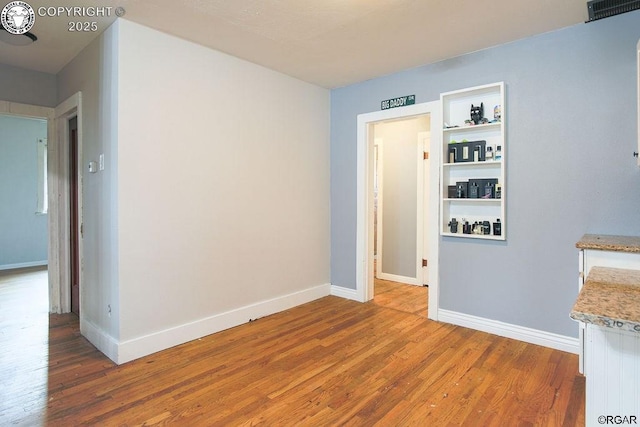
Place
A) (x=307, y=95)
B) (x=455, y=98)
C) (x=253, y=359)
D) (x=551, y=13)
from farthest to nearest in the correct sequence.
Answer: (x=307, y=95) → (x=455, y=98) → (x=253, y=359) → (x=551, y=13)

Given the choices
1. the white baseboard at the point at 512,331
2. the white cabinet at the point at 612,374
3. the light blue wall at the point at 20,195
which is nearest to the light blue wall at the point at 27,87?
the light blue wall at the point at 20,195

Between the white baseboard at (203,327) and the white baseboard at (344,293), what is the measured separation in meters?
0.31

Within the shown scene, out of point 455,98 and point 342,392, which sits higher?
point 455,98

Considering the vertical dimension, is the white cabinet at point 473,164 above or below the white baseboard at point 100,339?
above

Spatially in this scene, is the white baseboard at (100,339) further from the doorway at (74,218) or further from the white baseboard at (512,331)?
the white baseboard at (512,331)

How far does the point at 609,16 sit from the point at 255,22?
2641 mm

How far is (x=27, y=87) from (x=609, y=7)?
5.21 metres

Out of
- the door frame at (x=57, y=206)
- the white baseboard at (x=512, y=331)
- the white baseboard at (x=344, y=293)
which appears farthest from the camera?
the white baseboard at (x=344, y=293)

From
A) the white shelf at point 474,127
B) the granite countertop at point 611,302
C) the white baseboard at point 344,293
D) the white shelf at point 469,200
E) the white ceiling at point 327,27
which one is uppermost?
the white ceiling at point 327,27

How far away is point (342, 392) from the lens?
2.19 metres

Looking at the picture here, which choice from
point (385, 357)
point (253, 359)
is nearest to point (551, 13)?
point (385, 357)

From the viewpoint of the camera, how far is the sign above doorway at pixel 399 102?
3611 millimetres

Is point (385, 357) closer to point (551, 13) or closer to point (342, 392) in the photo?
point (342, 392)

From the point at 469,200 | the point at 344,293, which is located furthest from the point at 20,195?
the point at 469,200
